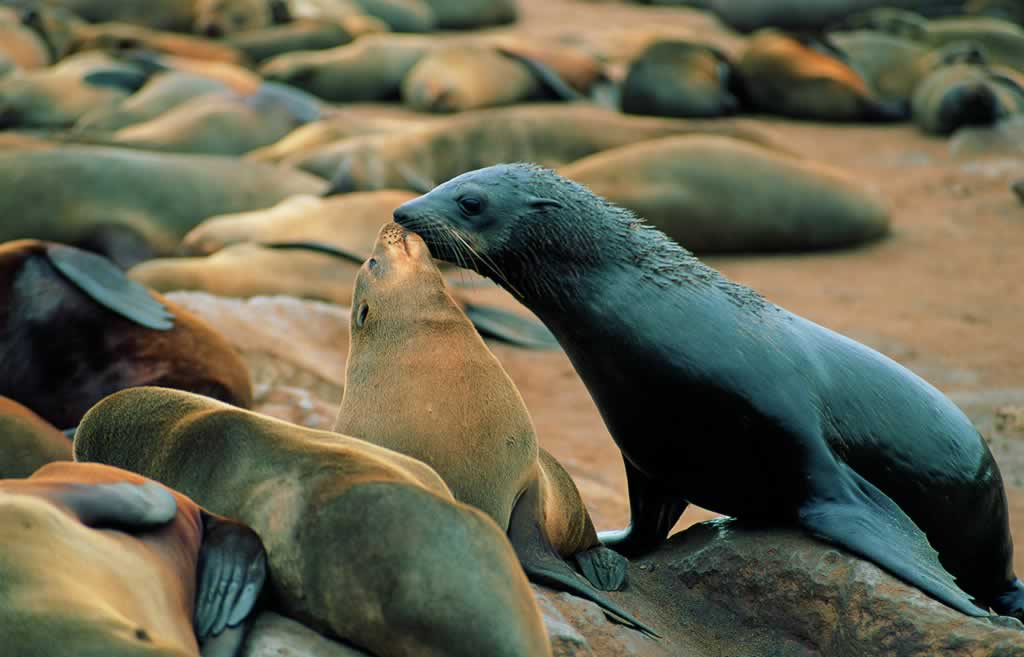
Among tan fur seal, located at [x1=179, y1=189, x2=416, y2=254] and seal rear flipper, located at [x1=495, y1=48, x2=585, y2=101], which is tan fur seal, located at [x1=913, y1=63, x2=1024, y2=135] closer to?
seal rear flipper, located at [x1=495, y1=48, x2=585, y2=101]

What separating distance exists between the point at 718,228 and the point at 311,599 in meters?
6.71

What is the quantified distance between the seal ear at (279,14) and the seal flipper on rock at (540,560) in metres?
13.4

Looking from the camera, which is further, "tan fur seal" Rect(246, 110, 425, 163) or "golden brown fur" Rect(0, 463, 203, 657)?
"tan fur seal" Rect(246, 110, 425, 163)

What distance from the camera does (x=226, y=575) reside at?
8.34 feet

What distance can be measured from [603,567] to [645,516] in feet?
1.19

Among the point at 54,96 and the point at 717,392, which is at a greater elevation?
the point at 717,392

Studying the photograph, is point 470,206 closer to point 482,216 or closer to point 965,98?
point 482,216

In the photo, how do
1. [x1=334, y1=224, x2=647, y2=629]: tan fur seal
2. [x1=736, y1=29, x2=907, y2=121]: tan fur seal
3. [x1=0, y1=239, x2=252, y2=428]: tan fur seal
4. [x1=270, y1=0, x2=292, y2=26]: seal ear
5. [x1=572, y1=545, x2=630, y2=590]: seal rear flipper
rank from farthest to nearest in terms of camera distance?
[x1=270, y1=0, x2=292, y2=26]: seal ear
[x1=736, y1=29, x2=907, y2=121]: tan fur seal
[x1=0, y1=239, x2=252, y2=428]: tan fur seal
[x1=572, y1=545, x2=630, y2=590]: seal rear flipper
[x1=334, y1=224, x2=647, y2=629]: tan fur seal

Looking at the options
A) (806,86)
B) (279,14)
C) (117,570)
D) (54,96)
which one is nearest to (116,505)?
(117,570)

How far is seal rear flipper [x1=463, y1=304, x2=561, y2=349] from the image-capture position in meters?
7.07

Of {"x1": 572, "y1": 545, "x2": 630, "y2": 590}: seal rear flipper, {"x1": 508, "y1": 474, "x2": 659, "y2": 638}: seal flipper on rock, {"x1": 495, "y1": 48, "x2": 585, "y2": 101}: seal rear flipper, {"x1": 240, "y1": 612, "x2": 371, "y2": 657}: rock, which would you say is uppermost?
{"x1": 240, "y1": 612, "x2": 371, "y2": 657}: rock

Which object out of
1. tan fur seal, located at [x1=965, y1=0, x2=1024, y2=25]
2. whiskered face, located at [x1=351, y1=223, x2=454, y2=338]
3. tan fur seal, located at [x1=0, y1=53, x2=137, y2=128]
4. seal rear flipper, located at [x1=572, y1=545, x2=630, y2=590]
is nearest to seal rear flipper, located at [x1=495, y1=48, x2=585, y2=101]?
tan fur seal, located at [x1=0, y1=53, x2=137, y2=128]

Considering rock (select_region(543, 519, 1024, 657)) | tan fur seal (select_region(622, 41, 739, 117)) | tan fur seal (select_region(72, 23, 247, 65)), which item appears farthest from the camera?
tan fur seal (select_region(72, 23, 247, 65))

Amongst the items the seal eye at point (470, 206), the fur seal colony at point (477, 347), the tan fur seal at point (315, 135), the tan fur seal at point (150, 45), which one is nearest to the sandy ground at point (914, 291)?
the fur seal colony at point (477, 347)
